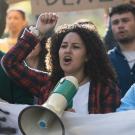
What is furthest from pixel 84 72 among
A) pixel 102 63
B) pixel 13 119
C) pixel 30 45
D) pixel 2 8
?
pixel 2 8

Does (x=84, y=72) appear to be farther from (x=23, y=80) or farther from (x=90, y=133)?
(x=90, y=133)

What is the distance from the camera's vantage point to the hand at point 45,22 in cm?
359

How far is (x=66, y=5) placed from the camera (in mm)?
4246

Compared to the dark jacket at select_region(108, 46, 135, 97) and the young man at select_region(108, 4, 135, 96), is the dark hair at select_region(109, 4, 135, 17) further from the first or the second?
the dark jacket at select_region(108, 46, 135, 97)

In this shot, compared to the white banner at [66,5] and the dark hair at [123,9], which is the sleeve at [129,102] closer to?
the white banner at [66,5]

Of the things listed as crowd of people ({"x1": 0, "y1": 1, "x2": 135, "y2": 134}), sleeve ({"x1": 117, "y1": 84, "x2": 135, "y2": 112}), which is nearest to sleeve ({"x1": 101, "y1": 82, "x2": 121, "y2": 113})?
crowd of people ({"x1": 0, "y1": 1, "x2": 135, "y2": 134})

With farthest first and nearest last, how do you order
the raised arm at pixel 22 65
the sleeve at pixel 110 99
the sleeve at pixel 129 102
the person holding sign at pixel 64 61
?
the raised arm at pixel 22 65 < the person holding sign at pixel 64 61 < the sleeve at pixel 110 99 < the sleeve at pixel 129 102

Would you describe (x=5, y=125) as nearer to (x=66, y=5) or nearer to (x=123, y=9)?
(x=66, y=5)

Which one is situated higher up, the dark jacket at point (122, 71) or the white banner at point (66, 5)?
the white banner at point (66, 5)

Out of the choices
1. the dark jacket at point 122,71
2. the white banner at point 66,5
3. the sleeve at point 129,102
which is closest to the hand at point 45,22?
the white banner at point 66,5

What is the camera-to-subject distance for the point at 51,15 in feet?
12.1

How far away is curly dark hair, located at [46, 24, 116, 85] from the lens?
11.5ft

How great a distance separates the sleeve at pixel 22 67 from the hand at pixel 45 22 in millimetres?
88

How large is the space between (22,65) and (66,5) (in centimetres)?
82
